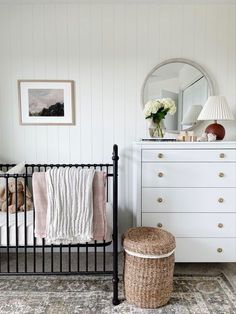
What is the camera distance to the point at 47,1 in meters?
2.66

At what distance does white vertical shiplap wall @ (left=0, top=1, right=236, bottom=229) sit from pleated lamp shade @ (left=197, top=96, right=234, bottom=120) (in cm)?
30

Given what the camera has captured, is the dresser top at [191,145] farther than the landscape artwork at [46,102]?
No

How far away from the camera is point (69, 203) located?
191cm

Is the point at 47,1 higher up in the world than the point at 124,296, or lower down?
higher up

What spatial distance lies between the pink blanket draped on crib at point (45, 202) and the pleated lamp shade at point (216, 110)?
46.5 inches

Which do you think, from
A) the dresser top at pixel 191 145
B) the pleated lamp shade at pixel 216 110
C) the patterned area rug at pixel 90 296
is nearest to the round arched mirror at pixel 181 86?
the pleated lamp shade at pixel 216 110

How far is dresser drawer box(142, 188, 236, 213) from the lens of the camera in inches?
91.6

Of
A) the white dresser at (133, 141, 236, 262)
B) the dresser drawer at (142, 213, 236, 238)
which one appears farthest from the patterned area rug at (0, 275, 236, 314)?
the dresser drawer at (142, 213, 236, 238)

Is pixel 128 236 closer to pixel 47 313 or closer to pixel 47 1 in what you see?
pixel 47 313

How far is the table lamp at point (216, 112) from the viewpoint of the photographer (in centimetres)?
251

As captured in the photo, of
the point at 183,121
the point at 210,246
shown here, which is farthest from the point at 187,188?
the point at 183,121

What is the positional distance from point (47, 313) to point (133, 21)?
2.58 meters

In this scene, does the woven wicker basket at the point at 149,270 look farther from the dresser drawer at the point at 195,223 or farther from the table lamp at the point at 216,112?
the table lamp at the point at 216,112

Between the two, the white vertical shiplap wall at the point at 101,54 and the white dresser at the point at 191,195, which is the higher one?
the white vertical shiplap wall at the point at 101,54
